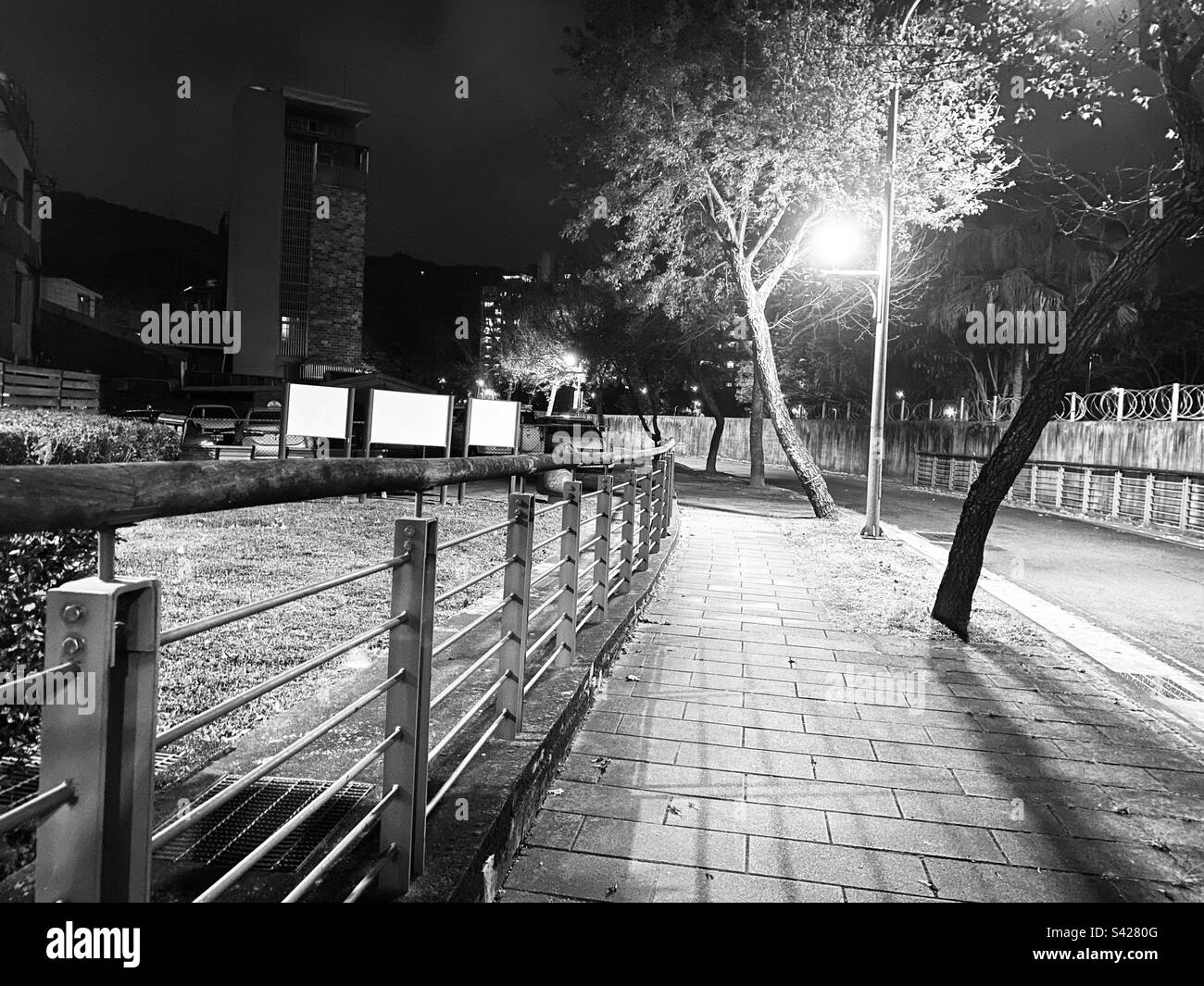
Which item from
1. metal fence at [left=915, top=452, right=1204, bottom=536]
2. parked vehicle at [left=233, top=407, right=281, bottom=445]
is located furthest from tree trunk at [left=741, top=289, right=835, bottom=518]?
parked vehicle at [left=233, top=407, right=281, bottom=445]

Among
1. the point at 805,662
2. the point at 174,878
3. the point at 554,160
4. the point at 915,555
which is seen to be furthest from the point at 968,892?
the point at 554,160

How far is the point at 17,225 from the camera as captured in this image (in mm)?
33156

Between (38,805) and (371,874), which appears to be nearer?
(38,805)

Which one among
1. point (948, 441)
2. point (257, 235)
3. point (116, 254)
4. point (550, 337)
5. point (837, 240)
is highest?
point (116, 254)

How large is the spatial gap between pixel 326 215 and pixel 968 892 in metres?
42.2

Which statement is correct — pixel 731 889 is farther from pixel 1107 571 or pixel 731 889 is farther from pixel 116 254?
pixel 116 254

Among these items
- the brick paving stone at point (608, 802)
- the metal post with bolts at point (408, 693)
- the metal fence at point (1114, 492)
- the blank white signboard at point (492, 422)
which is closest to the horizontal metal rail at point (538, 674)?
the brick paving stone at point (608, 802)

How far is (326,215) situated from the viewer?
4075 cm

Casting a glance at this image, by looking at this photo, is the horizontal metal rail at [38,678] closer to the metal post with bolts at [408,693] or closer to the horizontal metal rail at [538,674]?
the metal post with bolts at [408,693]

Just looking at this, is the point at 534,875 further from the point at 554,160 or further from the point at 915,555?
the point at 554,160

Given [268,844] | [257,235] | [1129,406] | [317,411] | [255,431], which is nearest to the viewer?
[268,844]

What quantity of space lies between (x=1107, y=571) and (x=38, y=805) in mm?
12336

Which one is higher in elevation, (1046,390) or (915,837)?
(1046,390)

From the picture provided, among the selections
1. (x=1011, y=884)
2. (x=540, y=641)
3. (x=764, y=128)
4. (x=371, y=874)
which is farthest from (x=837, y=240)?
(x=371, y=874)
